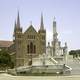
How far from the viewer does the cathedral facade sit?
349ft

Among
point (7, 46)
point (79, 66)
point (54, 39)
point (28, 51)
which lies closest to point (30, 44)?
point (28, 51)

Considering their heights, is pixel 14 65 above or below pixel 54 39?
below

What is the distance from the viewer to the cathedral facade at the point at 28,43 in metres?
106

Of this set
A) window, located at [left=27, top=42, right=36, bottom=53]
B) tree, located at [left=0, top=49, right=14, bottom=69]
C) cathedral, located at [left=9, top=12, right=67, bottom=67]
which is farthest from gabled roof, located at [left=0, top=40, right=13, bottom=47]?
tree, located at [left=0, top=49, right=14, bottom=69]

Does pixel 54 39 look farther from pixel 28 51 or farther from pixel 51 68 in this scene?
pixel 51 68

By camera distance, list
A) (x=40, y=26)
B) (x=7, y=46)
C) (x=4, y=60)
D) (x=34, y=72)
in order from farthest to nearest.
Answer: (x=7, y=46) → (x=40, y=26) → (x=4, y=60) → (x=34, y=72)

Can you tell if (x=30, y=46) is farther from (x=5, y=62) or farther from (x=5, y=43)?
(x=5, y=43)

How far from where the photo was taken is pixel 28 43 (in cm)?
10775

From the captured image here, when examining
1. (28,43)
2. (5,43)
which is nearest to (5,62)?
(28,43)

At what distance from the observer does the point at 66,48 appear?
107 metres

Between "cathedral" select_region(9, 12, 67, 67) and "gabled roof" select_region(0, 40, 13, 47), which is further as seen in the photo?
"gabled roof" select_region(0, 40, 13, 47)

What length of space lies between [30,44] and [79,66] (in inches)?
1671

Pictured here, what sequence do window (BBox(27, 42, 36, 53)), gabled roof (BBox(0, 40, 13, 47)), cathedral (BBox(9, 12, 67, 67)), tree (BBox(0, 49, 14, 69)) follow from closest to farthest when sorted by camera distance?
1. tree (BBox(0, 49, 14, 69))
2. cathedral (BBox(9, 12, 67, 67))
3. window (BBox(27, 42, 36, 53))
4. gabled roof (BBox(0, 40, 13, 47))

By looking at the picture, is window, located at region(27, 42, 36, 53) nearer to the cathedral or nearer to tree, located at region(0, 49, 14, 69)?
the cathedral
